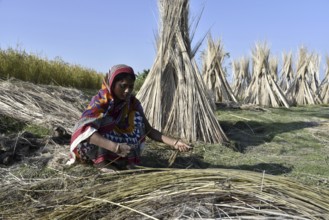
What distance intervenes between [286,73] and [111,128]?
1044 cm

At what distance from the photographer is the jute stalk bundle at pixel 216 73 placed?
8.72 m

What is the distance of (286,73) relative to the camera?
12703 mm

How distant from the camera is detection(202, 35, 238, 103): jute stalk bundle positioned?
8.72 metres

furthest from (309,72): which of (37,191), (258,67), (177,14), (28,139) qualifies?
(37,191)

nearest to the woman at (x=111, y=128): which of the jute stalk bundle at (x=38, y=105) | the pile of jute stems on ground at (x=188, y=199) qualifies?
the pile of jute stems on ground at (x=188, y=199)

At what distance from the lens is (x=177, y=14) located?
4379mm

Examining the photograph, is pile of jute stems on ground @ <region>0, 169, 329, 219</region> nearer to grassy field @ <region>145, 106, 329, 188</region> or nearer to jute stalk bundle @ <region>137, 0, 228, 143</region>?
grassy field @ <region>145, 106, 329, 188</region>

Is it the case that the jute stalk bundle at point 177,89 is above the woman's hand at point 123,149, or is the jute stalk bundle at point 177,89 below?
above

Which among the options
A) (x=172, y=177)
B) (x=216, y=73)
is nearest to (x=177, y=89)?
(x=172, y=177)

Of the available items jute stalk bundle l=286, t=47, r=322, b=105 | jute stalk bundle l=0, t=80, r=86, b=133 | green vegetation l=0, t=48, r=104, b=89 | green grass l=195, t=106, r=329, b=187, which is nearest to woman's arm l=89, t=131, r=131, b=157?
green grass l=195, t=106, r=329, b=187

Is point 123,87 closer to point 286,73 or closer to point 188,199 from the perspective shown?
point 188,199

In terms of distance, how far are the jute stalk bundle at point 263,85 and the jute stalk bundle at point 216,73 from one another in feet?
4.39

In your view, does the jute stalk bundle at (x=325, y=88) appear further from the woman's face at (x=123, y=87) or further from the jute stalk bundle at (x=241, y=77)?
the woman's face at (x=123, y=87)

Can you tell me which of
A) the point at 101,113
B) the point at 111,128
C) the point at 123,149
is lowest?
the point at 123,149
